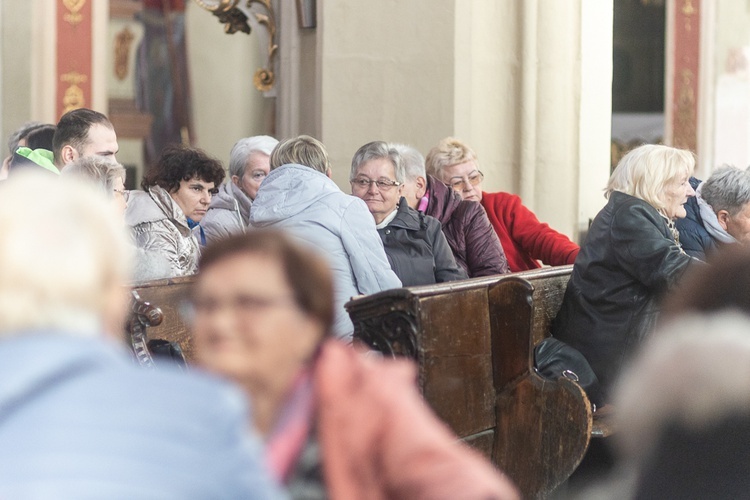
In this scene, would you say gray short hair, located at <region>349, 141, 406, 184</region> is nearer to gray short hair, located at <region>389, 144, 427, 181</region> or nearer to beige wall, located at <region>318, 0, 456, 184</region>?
gray short hair, located at <region>389, 144, 427, 181</region>

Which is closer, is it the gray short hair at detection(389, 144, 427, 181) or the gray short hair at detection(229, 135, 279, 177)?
the gray short hair at detection(389, 144, 427, 181)

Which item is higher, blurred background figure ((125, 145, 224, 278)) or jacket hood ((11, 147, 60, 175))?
jacket hood ((11, 147, 60, 175))

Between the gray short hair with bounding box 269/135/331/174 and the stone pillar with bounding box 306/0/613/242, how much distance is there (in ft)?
7.07

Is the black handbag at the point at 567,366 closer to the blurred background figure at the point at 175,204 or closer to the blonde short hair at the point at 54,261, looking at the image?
the blurred background figure at the point at 175,204

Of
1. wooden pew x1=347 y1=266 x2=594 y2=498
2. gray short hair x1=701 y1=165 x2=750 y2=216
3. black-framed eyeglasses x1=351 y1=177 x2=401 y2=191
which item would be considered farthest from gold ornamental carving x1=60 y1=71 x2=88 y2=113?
wooden pew x1=347 y1=266 x2=594 y2=498

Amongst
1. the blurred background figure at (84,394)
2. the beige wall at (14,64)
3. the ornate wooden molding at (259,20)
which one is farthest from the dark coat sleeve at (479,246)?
the beige wall at (14,64)

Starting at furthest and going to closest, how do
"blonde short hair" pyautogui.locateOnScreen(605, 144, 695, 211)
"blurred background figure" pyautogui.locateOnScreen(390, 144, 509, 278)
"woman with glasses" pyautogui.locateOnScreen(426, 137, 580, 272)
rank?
"woman with glasses" pyautogui.locateOnScreen(426, 137, 580, 272) → "blurred background figure" pyautogui.locateOnScreen(390, 144, 509, 278) → "blonde short hair" pyautogui.locateOnScreen(605, 144, 695, 211)

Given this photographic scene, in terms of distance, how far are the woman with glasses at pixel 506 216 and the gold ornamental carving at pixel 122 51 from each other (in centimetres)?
705

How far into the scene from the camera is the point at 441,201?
607 centimetres

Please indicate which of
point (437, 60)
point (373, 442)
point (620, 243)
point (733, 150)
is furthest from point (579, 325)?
point (733, 150)

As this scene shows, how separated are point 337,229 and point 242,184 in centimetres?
147

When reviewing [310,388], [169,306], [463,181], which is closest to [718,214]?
[463,181]

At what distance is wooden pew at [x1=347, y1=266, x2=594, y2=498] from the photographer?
4.21 metres

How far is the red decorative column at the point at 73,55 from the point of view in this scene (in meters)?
9.74
